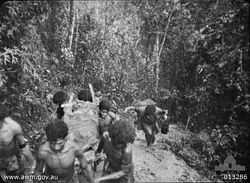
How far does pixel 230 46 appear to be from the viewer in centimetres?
712

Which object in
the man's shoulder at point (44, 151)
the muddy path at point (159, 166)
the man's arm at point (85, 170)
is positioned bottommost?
the muddy path at point (159, 166)

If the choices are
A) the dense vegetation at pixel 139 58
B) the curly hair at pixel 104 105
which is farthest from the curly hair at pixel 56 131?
the dense vegetation at pixel 139 58

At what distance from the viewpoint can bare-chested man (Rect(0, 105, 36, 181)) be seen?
303 cm

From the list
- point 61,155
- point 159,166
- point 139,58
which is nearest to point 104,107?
point 61,155

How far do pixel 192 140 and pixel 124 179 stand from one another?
5.48 m

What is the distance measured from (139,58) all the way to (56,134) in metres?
10.2

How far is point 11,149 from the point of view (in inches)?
121

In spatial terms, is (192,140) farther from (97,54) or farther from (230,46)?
(97,54)

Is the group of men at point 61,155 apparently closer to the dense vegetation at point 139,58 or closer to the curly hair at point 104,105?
the curly hair at point 104,105

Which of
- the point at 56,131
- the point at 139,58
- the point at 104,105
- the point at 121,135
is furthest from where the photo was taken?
the point at 139,58

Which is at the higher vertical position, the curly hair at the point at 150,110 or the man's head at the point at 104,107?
the man's head at the point at 104,107

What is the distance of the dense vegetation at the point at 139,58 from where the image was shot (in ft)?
19.7

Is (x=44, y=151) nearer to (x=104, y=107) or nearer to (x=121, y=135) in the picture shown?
(x=121, y=135)

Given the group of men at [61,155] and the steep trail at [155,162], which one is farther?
the steep trail at [155,162]
